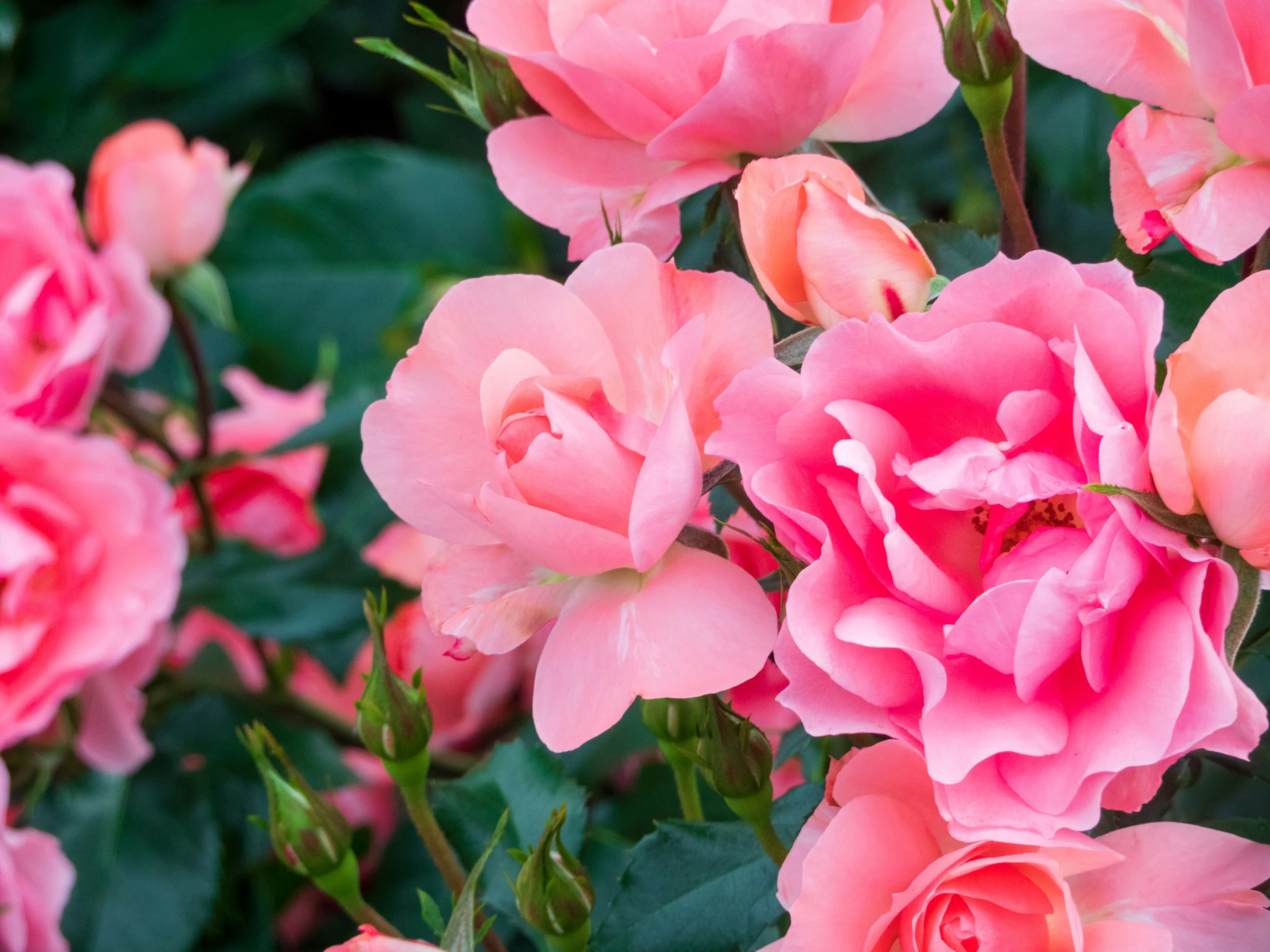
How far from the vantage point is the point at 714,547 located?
0.26m

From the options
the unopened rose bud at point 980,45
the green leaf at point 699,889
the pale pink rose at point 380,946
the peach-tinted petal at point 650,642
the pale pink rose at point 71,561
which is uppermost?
the unopened rose bud at point 980,45

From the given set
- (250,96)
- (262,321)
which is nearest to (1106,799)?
(262,321)

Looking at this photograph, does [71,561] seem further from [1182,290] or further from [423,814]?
[1182,290]

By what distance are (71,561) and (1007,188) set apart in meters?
0.39

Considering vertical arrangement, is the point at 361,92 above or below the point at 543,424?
below

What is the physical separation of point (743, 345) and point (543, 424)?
0.04 meters

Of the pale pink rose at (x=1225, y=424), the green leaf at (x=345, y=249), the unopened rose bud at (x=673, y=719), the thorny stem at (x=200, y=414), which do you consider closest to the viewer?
the pale pink rose at (x=1225, y=424)

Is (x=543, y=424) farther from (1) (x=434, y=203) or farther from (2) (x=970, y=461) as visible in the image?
(1) (x=434, y=203)

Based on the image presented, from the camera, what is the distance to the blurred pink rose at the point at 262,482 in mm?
660

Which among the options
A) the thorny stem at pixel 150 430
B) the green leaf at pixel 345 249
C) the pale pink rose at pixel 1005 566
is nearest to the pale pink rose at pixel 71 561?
the thorny stem at pixel 150 430

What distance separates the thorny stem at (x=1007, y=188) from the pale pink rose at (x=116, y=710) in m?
0.40

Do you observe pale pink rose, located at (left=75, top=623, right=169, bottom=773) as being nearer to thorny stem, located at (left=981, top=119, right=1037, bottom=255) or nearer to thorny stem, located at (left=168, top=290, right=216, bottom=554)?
thorny stem, located at (left=168, top=290, right=216, bottom=554)

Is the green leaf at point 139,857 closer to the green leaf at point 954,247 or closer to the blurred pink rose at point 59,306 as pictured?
the blurred pink rose at point 59,306

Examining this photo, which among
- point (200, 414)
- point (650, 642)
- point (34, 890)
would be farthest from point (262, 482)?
point (650, 642)
